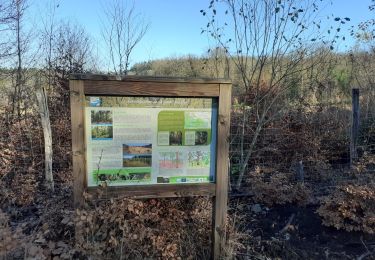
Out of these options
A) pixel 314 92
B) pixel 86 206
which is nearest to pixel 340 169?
pixel 314 92

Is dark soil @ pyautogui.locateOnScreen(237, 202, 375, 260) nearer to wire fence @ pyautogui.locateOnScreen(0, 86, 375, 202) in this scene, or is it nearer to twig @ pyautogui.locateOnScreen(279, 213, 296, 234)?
twig @ pyautogui.locateOnScreen(279, 213, 296, 234)

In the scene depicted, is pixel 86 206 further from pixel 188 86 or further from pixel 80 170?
pixel 188 86

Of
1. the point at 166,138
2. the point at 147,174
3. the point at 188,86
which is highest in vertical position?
the point at 188,86

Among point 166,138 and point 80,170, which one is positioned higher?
point 166,138

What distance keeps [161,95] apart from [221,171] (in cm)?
99

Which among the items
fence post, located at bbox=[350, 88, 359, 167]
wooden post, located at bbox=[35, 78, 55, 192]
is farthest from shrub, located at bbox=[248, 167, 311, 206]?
wooden post, located at bbox=[35, 78, 55, 192]

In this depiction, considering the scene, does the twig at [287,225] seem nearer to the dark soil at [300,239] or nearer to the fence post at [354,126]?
the dark soil at [300,239]

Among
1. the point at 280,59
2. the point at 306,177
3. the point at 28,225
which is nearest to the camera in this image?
the point at 28,225

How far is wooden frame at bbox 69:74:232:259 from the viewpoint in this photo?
3.21 m

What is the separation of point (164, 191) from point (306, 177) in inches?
149

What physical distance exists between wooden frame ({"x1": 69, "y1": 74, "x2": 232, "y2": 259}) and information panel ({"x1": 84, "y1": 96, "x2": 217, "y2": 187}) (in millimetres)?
68

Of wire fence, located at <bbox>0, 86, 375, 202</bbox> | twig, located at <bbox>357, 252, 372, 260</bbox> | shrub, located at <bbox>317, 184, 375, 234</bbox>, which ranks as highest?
wire fence, located at <bbox>0, 86, 375, 202</bbox>

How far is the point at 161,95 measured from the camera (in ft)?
11.0

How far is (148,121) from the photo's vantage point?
11.2 ft
